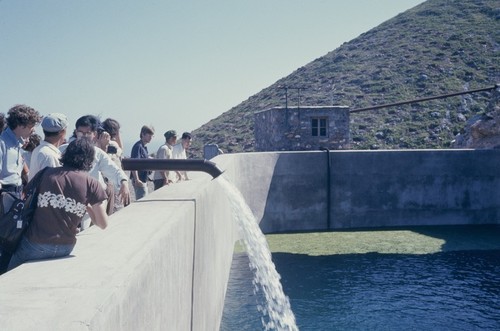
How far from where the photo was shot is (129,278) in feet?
8.46

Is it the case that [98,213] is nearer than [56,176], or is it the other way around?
[56,176]

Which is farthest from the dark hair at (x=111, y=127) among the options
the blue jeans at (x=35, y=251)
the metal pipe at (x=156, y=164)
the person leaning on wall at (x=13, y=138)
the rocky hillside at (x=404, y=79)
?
the rocky hillside at (x=404, y=79)

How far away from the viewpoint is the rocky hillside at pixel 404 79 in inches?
1340

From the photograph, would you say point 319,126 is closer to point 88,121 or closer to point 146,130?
point 146,130

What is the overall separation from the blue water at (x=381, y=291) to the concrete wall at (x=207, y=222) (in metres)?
1.10

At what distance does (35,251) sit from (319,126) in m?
18.1

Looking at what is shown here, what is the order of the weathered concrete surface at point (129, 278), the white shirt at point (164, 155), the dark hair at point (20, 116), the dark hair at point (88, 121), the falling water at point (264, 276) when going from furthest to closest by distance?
1. the white shirt at point (164, 155)
2. the falling water at point (264, 276)
3. the dark hair at point (88, 121)
4. the dark hair at point (20, 116)
5. the weathered concrete surface at point (129, 278)

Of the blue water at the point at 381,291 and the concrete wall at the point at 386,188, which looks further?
the concrete wall at the point at 386,188

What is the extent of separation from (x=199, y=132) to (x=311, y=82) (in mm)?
10498

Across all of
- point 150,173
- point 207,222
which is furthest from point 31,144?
point 150,173

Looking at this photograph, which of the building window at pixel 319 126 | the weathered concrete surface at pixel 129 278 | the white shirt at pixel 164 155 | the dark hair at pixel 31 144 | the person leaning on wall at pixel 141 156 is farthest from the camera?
the building window at pixel 319 126

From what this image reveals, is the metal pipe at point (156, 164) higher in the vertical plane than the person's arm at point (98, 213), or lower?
higher

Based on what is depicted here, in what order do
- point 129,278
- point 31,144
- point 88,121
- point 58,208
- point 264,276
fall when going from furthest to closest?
point 264,276
point 31,144
point 88,121
point 58,208
point 129,278

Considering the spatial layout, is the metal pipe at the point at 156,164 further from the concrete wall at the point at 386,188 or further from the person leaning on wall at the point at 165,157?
the concrete wall at the point at 386,188
